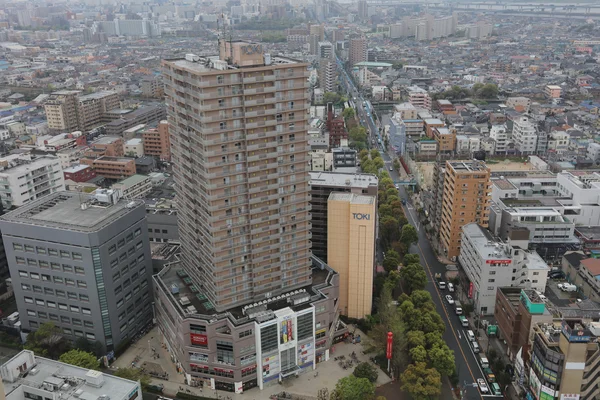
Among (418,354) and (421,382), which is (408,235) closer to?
(418,354)

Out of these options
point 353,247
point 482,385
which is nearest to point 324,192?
point 353,247

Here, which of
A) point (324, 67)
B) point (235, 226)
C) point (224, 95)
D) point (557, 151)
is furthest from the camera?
point (324, 67)

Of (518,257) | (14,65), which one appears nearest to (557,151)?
Answer: (518,257)

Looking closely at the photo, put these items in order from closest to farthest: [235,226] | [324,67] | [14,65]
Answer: [235,226]
[324,67]
[14,65]

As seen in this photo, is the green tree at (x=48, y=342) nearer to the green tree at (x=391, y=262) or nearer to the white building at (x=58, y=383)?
the white building at (x=58, y=383)

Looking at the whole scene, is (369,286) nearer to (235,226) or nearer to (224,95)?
(235,226)

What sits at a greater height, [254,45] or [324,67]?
[254,45]

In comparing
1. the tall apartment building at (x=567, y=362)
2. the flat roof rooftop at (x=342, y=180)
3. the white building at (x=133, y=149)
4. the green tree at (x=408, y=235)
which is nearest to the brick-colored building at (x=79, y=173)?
the white building at (x=133, y=149)
